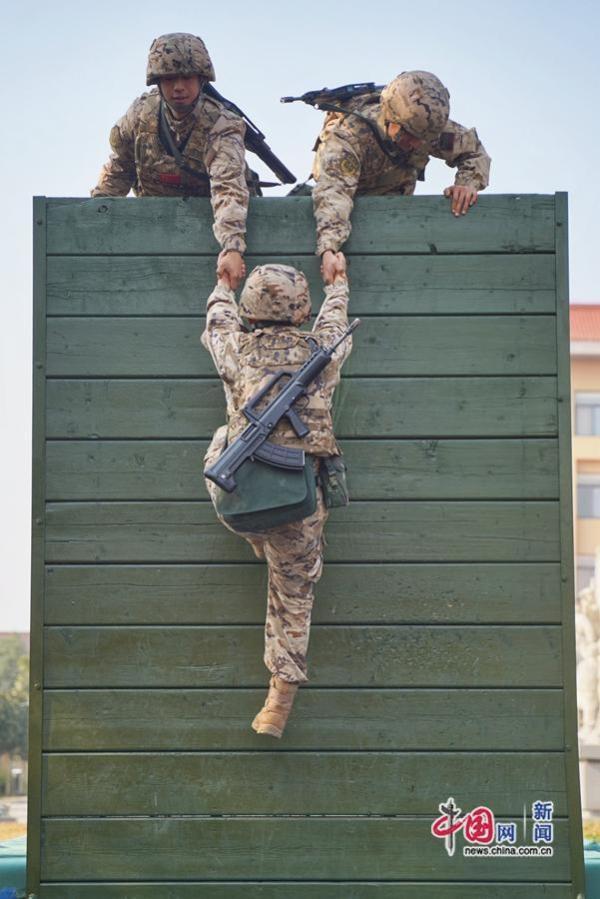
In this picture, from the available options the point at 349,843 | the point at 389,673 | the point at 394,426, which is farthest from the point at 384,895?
the point at 394,426

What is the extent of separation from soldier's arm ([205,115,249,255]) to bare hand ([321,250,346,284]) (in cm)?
33

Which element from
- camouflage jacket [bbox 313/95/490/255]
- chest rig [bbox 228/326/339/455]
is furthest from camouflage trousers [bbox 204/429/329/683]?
camouflage jacket [bbox 313/95/490/255]

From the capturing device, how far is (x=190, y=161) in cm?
645

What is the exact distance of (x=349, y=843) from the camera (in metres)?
5.82

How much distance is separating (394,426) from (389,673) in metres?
0.97

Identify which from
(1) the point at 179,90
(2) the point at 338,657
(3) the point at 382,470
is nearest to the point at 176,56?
(1) the point at 179,90

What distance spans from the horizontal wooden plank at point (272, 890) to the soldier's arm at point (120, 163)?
9.85 ft

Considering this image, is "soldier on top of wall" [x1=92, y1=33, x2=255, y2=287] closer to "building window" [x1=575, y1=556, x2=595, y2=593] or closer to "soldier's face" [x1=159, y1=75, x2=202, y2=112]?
"soldier's face" [x1=159, y1=75, x2=202, y2=112]

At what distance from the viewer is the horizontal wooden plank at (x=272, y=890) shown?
5.78m

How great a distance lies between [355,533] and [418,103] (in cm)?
175

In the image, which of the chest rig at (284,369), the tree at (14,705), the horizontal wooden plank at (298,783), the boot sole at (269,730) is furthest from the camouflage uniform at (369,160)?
the tree at (14,705)

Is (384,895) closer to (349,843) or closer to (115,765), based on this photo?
(349,843)

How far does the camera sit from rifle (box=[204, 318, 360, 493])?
213 inches

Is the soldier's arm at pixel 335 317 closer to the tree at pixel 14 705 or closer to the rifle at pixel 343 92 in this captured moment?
the rifle at pixel 343 92
